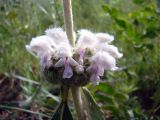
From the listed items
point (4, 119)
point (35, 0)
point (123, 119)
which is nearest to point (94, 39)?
point (123, 119)

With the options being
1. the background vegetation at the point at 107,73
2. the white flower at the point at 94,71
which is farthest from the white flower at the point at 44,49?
the background vegetation at the point at 107,73

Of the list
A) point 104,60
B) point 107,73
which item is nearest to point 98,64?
point 104,60

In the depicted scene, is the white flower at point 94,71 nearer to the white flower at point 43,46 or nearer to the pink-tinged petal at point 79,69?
the pink-tinged petal at point 79,69

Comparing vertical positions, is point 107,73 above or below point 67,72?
above

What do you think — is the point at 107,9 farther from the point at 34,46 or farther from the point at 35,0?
the point at 34,46

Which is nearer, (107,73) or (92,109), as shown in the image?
(92,109)

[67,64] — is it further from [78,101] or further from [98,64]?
[78,101]

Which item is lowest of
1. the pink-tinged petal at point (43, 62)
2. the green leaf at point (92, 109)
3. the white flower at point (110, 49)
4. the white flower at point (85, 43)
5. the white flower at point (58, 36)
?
the green leaf at point (92, 109)
